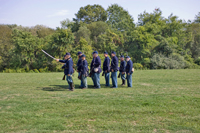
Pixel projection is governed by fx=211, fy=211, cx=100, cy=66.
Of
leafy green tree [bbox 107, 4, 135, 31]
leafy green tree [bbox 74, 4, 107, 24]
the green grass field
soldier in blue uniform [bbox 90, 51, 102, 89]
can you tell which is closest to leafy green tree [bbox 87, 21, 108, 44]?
leafy green tree [bbox 107, 4, 135, 31]

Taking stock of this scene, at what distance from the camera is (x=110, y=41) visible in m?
40.9

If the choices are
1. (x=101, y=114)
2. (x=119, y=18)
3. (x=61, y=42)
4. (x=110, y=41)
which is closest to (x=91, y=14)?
(x=119, y=18)

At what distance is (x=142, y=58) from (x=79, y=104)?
31.1 m

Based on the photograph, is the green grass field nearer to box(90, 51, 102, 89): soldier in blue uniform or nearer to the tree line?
box(90, 51, 102, 89): soldier in blue uniform

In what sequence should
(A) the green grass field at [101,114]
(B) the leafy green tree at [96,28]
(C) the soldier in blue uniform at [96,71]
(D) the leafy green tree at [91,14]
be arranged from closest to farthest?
1. (A) the green grass field at [101,114]
2. (C) the soldier in blue uniform at [96,71]
3. (B) the leafy green tree at [96,28]
4. (D) the leafy green tree at [91,14]

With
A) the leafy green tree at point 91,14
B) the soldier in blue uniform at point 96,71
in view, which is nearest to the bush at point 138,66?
the leafy green tree at point 91,14

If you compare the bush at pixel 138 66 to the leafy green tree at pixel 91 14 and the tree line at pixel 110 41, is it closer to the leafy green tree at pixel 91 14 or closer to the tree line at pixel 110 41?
the tree line at pixel 110 41

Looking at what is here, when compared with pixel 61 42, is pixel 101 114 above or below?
below

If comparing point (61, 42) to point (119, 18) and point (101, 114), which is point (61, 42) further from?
point (101, 114)

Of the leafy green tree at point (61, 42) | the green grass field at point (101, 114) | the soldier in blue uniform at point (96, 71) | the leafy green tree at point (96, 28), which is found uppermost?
the leafy green tree at point (96, 28)

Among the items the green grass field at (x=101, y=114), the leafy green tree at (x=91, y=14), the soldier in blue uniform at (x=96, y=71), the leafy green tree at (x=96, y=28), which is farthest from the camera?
the leafy green tree at (x=91, y=14)

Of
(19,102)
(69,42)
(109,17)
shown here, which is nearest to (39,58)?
(69,42)

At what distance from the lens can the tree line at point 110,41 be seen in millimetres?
34750

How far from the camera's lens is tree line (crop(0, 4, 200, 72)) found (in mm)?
34750
